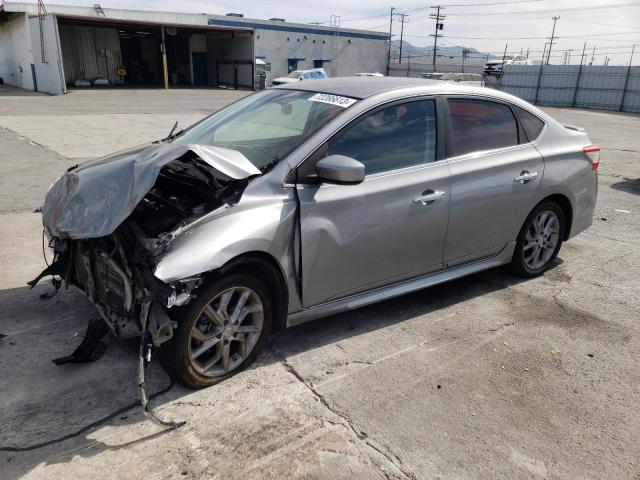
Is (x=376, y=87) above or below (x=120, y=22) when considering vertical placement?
below

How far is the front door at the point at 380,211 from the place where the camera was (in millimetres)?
3340

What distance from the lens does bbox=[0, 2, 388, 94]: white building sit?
101 feet

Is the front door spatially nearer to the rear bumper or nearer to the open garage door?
the rear bumper

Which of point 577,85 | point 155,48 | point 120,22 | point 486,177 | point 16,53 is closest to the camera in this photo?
point 486,177

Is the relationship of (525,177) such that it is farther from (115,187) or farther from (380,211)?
(115,187)

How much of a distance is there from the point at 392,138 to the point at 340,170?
2.47 feet

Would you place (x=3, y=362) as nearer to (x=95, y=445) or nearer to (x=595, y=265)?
(x=95, y=445)

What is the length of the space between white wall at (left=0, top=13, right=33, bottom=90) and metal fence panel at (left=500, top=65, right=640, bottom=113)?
98.1 ft

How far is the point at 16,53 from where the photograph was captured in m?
34.5

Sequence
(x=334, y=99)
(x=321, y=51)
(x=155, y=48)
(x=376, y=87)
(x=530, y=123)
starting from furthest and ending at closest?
(x=321, y=51) → (x=155, y=48) → (x=530, y=123) → (x=376, y=87) → (x=334, y=99)

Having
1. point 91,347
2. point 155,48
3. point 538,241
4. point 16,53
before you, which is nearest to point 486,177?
point 538,241

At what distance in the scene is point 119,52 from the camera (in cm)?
3928

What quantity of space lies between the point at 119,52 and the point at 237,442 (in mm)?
42050

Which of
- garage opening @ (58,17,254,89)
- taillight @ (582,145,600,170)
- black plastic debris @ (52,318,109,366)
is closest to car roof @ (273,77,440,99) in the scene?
taillight @ (582,145,600,170)
